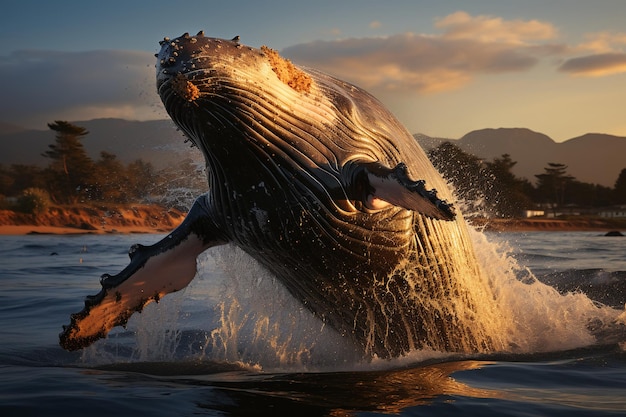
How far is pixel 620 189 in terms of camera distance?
10694 centimetres

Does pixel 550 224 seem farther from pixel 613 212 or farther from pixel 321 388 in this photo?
pixel 321 388

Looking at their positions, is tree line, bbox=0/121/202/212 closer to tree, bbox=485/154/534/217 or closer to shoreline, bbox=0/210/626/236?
shoreline, bbox=0/210/626/236

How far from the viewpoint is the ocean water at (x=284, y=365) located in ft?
17.4

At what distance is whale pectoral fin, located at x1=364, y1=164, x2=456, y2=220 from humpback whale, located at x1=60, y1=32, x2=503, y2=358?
1cm

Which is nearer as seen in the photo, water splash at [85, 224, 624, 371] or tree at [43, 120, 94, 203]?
water splash at [85, 224, 624, 371]

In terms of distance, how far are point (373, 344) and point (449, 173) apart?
12.1 ft

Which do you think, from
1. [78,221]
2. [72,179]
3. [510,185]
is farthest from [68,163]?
[510,185]

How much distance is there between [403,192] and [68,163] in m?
89.4

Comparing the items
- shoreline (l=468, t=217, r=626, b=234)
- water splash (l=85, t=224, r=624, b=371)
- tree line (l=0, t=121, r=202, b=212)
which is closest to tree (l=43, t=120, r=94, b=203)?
tree line (l=0, t=121, r=202, b=212)

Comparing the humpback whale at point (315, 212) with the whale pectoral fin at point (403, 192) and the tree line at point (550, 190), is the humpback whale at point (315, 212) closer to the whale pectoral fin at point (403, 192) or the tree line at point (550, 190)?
the whale pectoral fin at point (403, 192)

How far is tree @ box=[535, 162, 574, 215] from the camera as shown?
109 m

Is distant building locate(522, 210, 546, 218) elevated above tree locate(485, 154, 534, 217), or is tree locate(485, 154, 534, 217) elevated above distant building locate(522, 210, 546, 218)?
tree locate(485, 154, 534, 217)

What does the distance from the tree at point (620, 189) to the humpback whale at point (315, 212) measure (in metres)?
105

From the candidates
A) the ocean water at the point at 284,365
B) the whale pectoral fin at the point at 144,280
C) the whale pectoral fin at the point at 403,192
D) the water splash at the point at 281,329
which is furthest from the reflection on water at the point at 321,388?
Result: the whale pectoral fin at the point at 403,192
